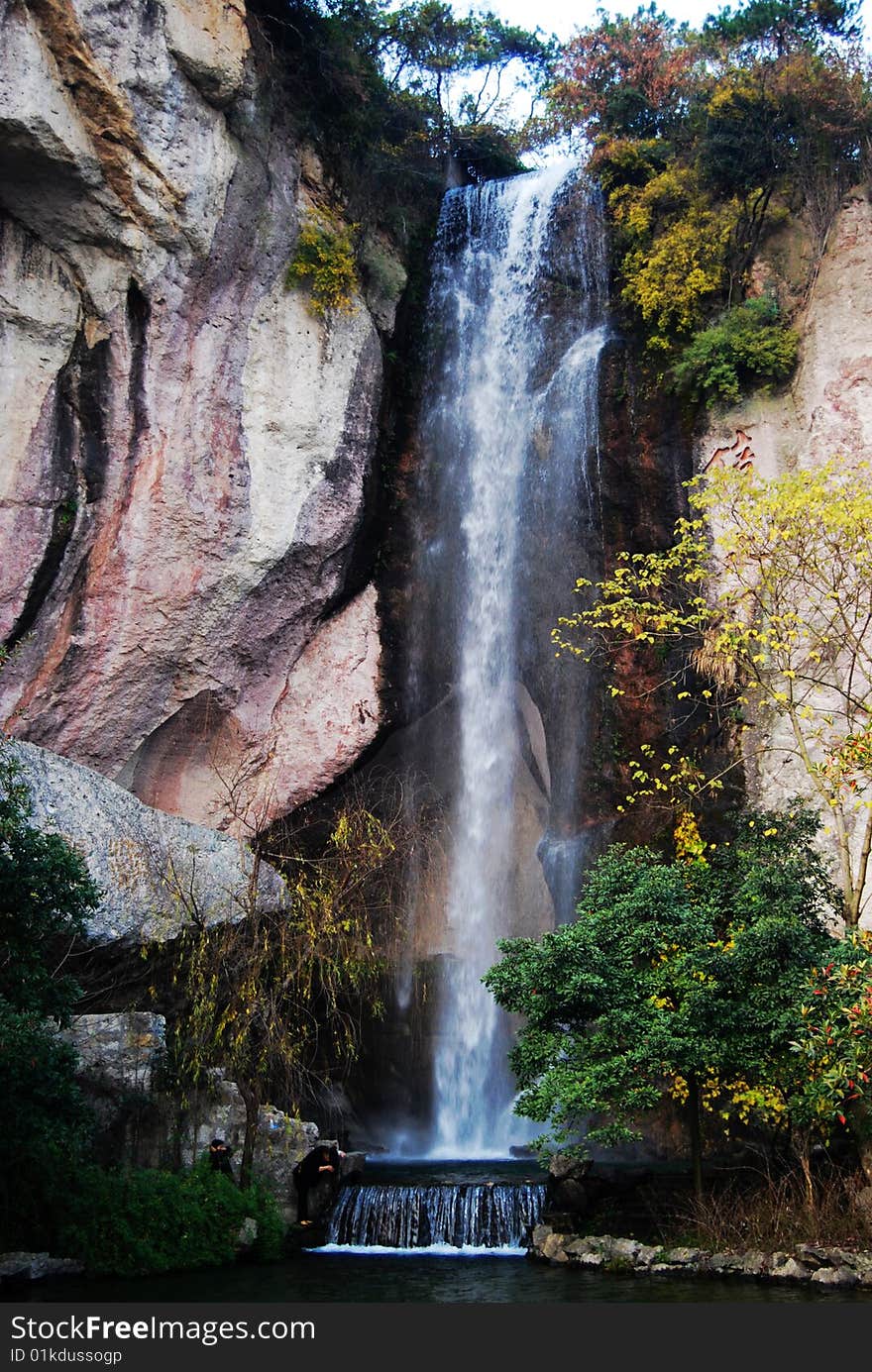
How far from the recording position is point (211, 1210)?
39.9 feet

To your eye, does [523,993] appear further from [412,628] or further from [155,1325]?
[412,628]

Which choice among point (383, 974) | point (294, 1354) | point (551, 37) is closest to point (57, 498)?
point (383, 974)

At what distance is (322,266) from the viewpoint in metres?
21.2

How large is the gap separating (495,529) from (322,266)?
576 cm

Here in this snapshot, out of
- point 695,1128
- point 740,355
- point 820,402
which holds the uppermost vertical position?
point 740,355

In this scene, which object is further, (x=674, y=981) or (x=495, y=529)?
(x=495, y=529)

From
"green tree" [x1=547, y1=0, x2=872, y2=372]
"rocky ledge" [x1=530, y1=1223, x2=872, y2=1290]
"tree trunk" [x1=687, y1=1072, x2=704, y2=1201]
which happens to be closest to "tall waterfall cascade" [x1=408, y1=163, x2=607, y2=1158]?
"green tree" [x1=547, y1=0, x2=872, y2=372]

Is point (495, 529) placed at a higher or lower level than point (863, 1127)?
higher

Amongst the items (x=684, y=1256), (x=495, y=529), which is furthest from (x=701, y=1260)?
(x=495, y=529)

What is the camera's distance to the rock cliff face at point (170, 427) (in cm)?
1809

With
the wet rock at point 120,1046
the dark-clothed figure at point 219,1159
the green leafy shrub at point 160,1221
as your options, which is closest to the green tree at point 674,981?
the green leafy shrub at point 160,1221

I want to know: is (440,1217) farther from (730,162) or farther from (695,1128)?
(730,162)

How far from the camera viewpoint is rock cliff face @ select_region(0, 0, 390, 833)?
18.1 m

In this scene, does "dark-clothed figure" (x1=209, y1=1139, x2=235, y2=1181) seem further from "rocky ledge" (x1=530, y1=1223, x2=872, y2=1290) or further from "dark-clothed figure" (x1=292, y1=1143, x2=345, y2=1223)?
"rocky ledge" (x1=530, y1=1223, x2=872, y2=1290)
